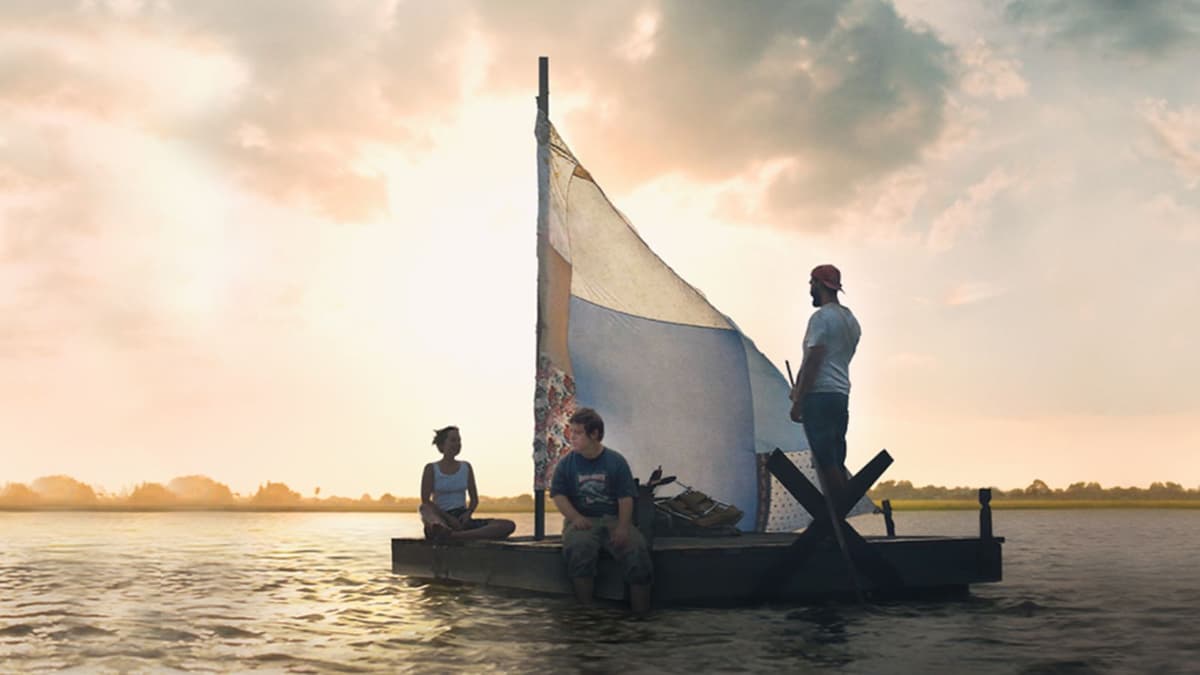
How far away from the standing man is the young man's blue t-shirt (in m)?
1.57

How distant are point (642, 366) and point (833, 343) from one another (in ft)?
10.0

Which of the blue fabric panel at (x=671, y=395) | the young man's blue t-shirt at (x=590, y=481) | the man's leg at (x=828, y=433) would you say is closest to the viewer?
the young man's blue t-shirt at (x=590, y=481)

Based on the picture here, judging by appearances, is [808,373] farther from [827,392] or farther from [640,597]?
[640,597]

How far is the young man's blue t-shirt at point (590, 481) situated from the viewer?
33.5 ft

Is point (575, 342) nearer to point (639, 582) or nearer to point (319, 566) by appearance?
point (639, 582)

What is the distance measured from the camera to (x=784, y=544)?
1081cm

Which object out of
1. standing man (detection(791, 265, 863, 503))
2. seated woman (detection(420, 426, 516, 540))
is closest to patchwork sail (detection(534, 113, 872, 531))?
seated woman (detection(420, 426, 516, 540))

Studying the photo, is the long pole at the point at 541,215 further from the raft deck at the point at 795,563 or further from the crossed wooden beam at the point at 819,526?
the crossed wooden beam at the point at 819,526

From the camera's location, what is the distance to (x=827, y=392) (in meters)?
10.3

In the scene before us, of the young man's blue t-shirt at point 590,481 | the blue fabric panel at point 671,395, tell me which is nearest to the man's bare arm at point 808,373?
the young man's blue t-shirt at point 590,481

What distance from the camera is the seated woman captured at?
42.8ft

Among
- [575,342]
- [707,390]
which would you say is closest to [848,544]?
[707,390]

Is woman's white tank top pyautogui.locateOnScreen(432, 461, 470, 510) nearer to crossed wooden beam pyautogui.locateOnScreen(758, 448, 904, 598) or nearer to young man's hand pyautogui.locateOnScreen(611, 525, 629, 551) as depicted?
young man's hand pyautogui.locateOnScreen(611, 525, 629, 551)

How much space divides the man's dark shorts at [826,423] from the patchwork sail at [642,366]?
282 centimetres
